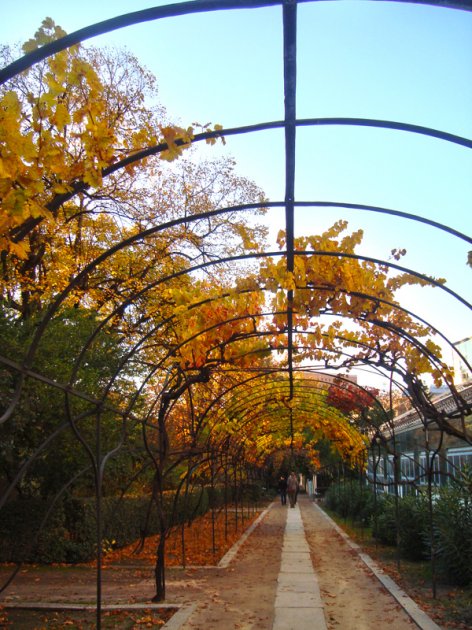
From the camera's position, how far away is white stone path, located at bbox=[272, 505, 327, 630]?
21.4 ft

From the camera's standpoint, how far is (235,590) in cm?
857

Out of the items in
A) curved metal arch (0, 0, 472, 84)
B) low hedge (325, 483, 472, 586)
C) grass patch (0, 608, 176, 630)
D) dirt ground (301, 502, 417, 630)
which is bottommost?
dirt ground (301, 502, 417, 630)

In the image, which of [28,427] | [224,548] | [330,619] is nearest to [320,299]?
[330,619]

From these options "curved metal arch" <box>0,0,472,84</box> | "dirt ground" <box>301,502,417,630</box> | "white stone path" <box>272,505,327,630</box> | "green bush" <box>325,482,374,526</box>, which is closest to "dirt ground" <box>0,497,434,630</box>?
"dirt ground" <box>301,502,417,630</box>

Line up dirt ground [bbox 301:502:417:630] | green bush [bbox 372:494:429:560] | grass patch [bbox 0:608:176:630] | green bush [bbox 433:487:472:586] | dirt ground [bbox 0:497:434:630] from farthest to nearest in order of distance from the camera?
green bush [bbox 372:494:429:560]
green bush [bbox 433:487:472:586]
dirt ground [bbox 0:497:434:630]
dirt ground [bbox 301:502:417:630]
grass patch [bbox 0:608:176:630]

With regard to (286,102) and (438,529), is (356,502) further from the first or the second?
(286,102)

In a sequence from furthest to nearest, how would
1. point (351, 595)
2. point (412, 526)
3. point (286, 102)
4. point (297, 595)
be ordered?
point (412, 526)
point (351, 595)
point (297, 595)
point (286, 102)

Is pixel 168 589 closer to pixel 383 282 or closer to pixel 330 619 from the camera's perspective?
pixel 330 619

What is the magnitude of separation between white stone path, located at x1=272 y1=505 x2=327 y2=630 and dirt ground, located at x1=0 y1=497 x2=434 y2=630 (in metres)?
0.12

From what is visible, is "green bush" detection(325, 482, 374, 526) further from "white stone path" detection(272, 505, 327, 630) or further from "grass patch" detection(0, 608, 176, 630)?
"grass patch" detection(0, 608, 176, 630)

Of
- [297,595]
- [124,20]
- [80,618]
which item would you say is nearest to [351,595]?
[297,595]

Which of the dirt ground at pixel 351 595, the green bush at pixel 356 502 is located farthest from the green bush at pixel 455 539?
the green bush at pixel 356 502

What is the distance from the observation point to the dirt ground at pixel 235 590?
6.78 m

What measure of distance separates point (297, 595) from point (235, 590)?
100cm
